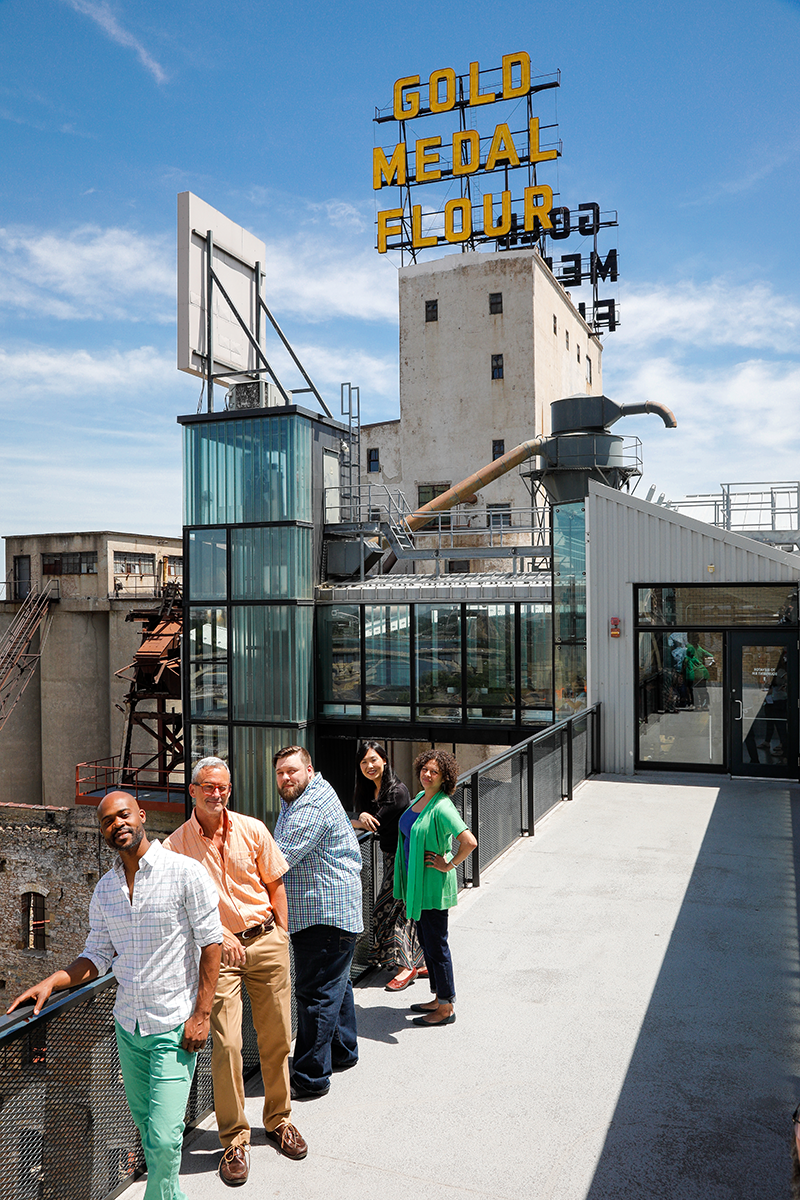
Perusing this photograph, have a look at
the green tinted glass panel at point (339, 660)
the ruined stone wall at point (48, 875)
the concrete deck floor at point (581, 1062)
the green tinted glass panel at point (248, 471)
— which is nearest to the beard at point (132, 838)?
the concrete deck floor at point (581, 1062)

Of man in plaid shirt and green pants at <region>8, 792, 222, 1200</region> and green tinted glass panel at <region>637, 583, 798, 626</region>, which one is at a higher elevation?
green tinted glass panel at <region>637, 583, 798, 626</region>

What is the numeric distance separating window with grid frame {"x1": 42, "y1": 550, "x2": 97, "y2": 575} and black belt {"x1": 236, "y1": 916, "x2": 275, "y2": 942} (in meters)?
37.7

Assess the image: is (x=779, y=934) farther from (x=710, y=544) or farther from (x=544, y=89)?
(x=544, y=89)

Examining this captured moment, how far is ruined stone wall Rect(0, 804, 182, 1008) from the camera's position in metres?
25.2

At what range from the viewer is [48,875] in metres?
25.7

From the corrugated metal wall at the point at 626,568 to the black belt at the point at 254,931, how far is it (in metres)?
11.8

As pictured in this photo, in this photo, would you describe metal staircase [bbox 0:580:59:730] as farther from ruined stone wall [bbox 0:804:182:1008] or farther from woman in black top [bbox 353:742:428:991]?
woman in black top [bbox 353:742:428:991]

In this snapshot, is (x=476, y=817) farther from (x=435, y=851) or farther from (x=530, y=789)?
(x=435, y=851)

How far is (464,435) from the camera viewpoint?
4022 centimetres

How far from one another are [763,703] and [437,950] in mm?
10600

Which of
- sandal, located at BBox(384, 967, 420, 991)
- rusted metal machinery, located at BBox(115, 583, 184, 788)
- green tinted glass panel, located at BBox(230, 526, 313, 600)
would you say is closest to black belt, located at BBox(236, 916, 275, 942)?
sandal, located at BBox(384, 967, 420, 991)

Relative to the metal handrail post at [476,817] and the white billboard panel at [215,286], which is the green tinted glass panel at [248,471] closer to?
the white billboard panel at [215,286]

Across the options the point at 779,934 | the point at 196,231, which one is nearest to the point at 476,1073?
the point at 779,934

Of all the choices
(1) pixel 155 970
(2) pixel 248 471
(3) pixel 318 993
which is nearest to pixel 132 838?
(1) pixel 155 970
